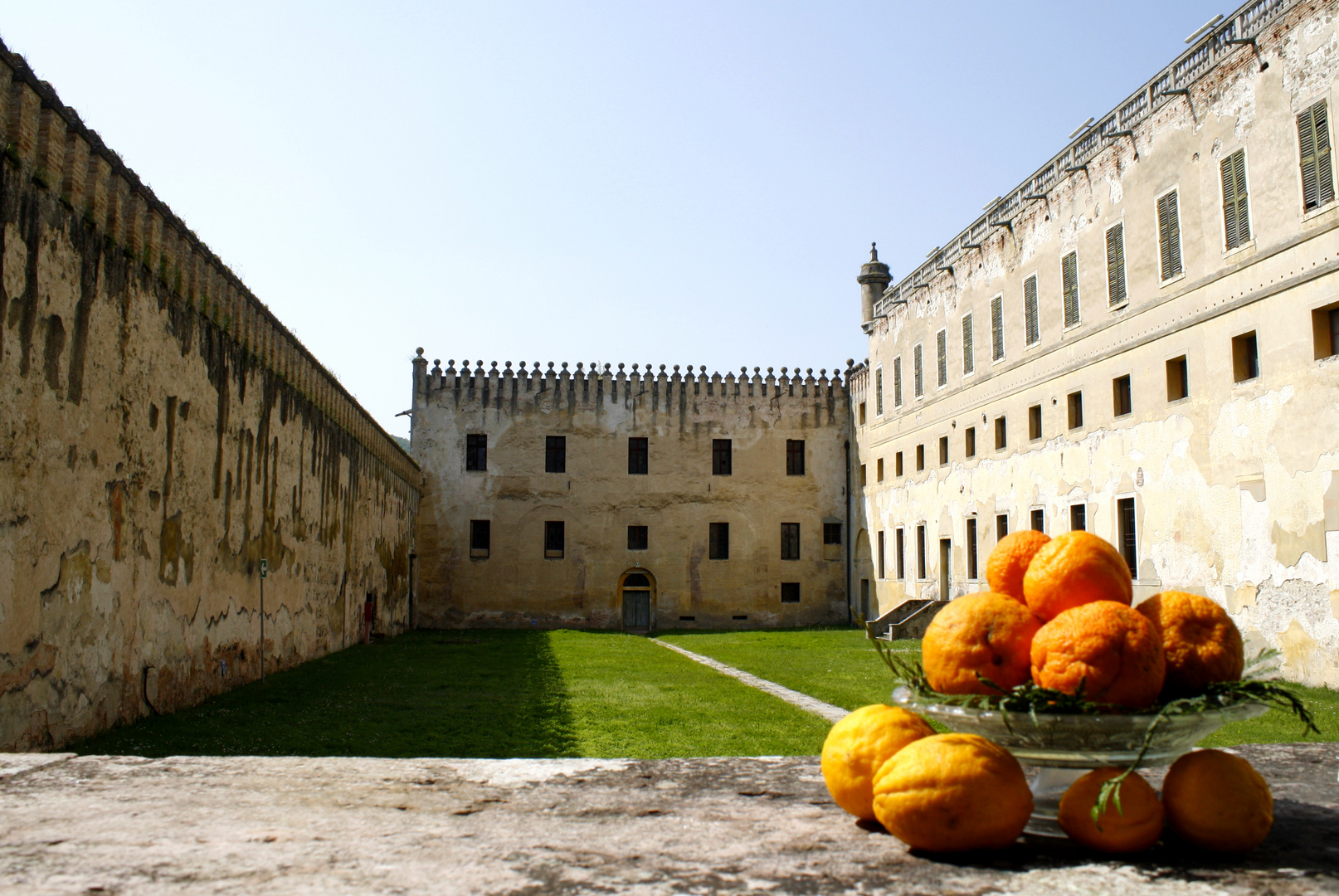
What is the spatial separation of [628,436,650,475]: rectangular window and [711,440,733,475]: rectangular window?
2272mm

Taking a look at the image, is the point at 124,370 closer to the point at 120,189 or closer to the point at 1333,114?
the point at 120,189

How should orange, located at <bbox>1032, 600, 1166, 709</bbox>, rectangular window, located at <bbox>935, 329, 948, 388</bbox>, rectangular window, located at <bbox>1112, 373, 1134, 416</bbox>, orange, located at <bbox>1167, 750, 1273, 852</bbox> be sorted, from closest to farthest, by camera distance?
orange, located at <bbox>1167, 750, 1273, 852</bbox>, orange, located at <bbox>1032, 600, 1166, 709</bbox>, rectangular window, located at <bbox>1112, 373, 1134, 416</bbox>, rectangular window, located at <bbox>935, 329, 948, 388</bbox>

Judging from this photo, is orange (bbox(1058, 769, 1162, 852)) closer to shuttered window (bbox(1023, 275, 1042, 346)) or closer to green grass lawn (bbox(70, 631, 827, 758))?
green grass lawn (bbox(70, 631, 827, 758))

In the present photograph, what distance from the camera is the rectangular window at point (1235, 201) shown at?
15.5 metres

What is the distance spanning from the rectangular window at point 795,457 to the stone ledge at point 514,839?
31.7 metres

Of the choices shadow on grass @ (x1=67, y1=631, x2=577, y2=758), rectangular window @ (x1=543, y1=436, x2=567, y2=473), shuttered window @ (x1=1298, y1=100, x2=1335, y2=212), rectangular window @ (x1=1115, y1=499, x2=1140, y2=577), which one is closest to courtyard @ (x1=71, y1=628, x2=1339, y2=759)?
shadow on grass @ (x1=67, y1=631, x2=577, y2=758)

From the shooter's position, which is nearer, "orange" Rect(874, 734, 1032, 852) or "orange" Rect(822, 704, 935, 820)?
"orange" Rect(874, 734, 1032, 852)

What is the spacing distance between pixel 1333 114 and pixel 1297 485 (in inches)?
204

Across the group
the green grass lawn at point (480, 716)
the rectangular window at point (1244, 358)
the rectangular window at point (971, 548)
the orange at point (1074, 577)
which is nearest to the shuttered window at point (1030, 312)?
the rectangular window at point (971, 548)

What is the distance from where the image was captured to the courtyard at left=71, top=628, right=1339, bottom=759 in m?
8.60

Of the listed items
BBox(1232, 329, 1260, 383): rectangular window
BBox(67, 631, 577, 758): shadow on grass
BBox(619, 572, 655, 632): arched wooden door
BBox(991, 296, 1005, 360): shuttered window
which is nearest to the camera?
BBox(67, 631, 577, 758): shadow on grass

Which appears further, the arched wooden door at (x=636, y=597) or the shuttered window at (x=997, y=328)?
the arched wooden door at (x=636, y=597)

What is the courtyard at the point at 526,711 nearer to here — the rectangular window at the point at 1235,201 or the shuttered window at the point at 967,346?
the rectangular window at the point at 1235,201

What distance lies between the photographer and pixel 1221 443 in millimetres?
15844
